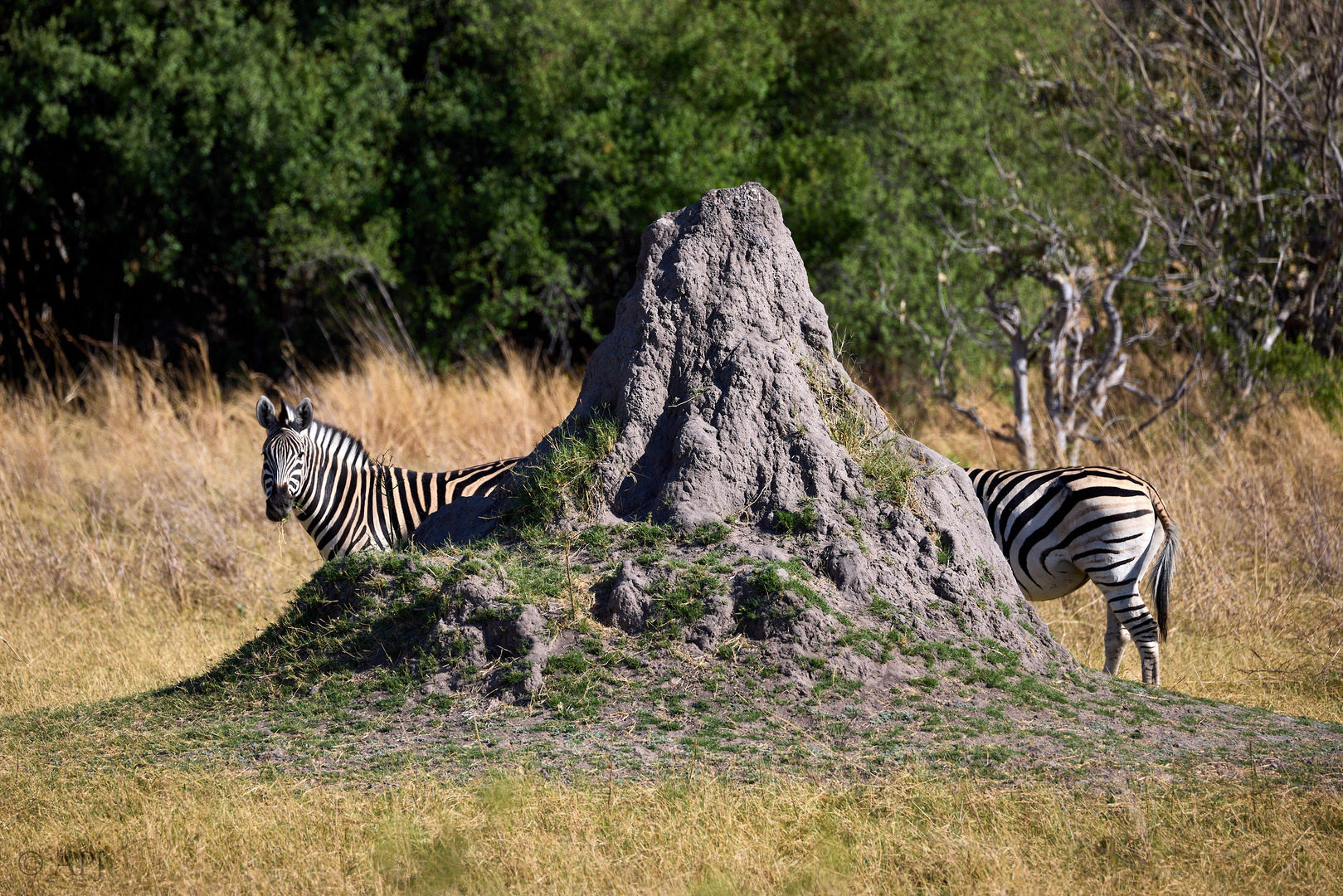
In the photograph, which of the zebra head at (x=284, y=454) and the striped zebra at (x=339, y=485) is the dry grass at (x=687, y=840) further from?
the striped zebra at (x=339, y=485)

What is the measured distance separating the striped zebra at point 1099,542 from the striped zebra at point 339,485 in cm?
355

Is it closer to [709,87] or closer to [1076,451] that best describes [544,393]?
[709,87]

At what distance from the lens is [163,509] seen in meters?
10.7

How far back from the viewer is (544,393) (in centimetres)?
1435

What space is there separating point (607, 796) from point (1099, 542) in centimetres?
392

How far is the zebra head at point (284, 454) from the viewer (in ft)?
26.4

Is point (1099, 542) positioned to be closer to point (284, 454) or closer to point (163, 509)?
point (284, 454)

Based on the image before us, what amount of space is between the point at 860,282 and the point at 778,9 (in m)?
4.71

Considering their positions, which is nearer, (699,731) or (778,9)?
(699,731)

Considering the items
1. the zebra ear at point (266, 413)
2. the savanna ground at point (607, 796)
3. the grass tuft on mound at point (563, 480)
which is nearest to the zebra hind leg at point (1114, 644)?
the savanna ground at point (607, 796)

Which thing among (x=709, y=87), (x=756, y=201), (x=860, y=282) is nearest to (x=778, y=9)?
(x=709, y=87)

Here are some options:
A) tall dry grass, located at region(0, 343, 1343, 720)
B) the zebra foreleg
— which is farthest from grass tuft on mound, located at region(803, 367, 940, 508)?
tall dry grass, located at region(0, 343, 1343, 720)

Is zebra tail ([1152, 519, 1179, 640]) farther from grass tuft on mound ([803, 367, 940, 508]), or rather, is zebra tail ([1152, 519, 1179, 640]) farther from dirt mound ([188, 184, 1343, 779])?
grass tuft on mound ([803, 367, 940, 508])

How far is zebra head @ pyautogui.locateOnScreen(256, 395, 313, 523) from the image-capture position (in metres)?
8.04
